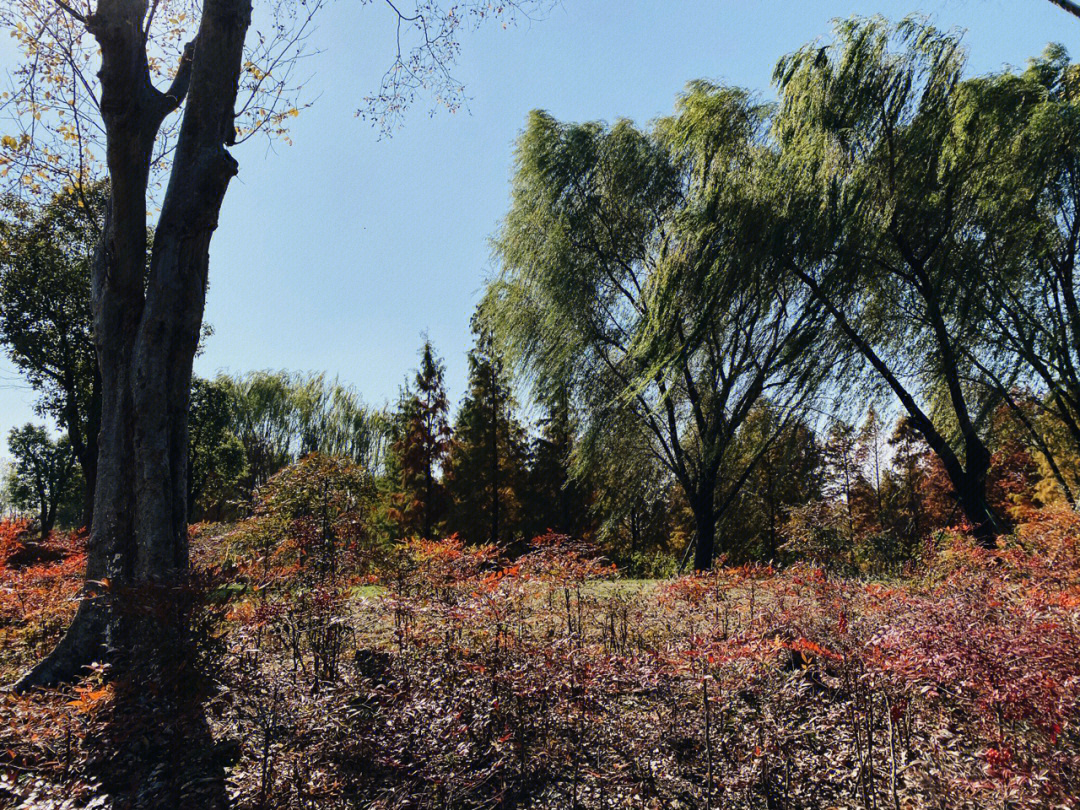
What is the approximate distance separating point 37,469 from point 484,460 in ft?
99.2

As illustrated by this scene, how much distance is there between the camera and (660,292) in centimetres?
1091

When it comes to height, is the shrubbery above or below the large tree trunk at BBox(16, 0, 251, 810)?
below

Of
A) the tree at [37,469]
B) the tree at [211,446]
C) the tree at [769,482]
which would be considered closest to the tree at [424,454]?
the tree at [211,446]

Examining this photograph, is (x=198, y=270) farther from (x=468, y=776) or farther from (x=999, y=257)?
(x=999, y=257)

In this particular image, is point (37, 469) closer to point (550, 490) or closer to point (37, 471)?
point (37, 471)

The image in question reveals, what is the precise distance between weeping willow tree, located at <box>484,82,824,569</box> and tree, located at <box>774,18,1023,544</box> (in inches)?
37.5

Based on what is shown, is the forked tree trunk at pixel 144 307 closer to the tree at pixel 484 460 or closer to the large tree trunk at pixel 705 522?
the large tree trunk at pixel 705 522

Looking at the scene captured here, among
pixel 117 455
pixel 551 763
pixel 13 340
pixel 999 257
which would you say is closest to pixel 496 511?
pixel 13 340

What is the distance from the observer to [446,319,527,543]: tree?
20.8m

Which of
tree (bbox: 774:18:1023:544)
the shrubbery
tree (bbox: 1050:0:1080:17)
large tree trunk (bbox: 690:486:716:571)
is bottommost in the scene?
the shrubbery

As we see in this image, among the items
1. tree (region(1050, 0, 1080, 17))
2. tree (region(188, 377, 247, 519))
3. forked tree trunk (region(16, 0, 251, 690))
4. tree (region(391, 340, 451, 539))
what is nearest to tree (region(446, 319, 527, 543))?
tree (region(391, 340, 451, 539))

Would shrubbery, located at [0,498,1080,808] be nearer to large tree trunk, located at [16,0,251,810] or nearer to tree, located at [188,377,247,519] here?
large tree trunk, located at [16,0,251,810]

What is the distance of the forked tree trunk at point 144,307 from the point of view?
4121 millimetres

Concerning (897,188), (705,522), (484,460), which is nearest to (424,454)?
(484,460)
